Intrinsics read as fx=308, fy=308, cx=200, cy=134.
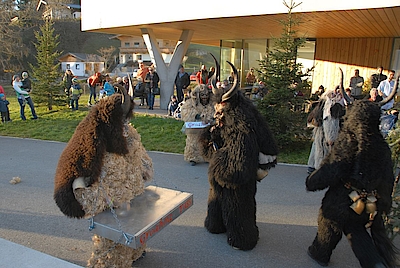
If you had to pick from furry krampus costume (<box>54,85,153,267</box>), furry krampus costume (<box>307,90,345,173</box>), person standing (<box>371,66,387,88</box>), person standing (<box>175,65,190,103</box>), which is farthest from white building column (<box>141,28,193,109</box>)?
furry krampus costume (<box>54,85,153,267</box>)

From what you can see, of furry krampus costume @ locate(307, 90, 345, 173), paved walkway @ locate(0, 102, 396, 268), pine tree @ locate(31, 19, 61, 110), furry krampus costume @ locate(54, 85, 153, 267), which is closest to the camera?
furry krampus costume @ locate(54, 85, 153, 267)

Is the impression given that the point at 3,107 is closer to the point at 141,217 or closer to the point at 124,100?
the point at 124,100

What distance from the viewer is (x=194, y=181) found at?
21.3 ft

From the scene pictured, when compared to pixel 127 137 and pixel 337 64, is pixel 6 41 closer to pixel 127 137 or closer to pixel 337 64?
pixel 337 64

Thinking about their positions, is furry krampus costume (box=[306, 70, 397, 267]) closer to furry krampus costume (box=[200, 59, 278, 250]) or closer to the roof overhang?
furry krampus costume (box=[200, 59, 278, 250])

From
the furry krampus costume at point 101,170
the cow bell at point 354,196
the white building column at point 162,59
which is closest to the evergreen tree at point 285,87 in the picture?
the cow bell at point 354,196

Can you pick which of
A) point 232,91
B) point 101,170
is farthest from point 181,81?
point 101,170

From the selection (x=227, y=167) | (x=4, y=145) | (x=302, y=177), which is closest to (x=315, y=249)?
(x=227, y=167)

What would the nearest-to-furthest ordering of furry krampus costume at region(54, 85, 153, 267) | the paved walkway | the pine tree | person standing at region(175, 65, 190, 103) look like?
furry krampus costume at region(54, 85, 153, 267) → the paved walkway → the pine tree → person standing at region(175, 65, 190, 103)

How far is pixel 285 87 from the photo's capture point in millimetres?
8328

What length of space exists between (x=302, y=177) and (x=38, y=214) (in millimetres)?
5211

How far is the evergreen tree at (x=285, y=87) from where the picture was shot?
27.0ft

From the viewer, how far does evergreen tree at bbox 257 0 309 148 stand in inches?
324

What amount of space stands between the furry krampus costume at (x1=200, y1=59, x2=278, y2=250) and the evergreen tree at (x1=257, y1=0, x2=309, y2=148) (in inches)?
181
